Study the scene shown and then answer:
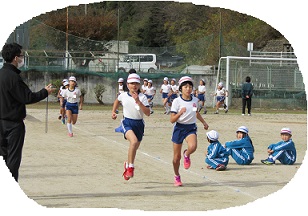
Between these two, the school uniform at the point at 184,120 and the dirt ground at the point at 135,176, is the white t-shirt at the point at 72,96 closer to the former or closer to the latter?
the dirt ground at the point at 135,176

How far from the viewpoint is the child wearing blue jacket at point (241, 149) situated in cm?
1534

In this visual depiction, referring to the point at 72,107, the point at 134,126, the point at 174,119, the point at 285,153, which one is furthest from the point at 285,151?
the point at 72,107

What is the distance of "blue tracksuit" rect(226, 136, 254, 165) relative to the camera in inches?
604

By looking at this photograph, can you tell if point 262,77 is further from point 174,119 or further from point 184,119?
point 174,119

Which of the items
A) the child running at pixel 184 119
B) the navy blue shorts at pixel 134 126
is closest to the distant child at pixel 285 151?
the child running at pixel 184 119

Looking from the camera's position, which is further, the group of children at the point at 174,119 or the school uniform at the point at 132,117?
the school uniform at the point at 132,117

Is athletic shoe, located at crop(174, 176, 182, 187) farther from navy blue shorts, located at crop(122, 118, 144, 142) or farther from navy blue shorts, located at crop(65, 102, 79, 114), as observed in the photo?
navy blue shorts, located at crop(65, 102, 79, 114)

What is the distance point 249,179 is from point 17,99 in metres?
5.50

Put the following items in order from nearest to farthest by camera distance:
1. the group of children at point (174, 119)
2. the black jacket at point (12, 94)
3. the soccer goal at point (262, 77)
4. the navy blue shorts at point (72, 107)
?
the black jacket at point (12, 94) → the group of children at point (174, 119) → the navy blue shorts at point (72, 107) → the soccer goal at point (262, 77)

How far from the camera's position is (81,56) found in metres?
43.5

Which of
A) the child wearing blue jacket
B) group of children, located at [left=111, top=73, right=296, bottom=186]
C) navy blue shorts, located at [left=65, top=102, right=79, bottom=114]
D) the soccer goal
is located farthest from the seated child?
the soccer goal

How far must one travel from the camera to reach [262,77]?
41469mm

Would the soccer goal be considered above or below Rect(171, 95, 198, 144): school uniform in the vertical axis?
above

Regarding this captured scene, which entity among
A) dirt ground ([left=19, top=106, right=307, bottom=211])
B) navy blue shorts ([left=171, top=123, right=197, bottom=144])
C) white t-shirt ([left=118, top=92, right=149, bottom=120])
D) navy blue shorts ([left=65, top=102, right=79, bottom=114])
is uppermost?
white t-shirt ([left=118, top=92, right=149, bottom=120])
